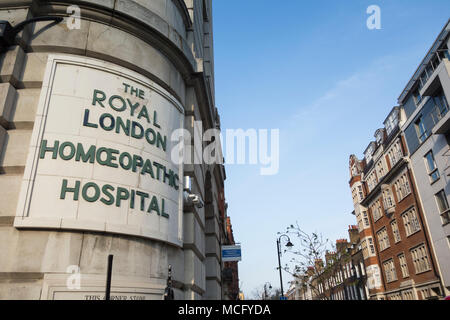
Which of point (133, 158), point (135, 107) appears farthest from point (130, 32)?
point (133, 158)

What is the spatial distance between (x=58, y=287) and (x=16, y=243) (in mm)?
1243

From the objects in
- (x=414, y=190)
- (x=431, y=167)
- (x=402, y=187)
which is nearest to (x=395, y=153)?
(x=402, y=187)

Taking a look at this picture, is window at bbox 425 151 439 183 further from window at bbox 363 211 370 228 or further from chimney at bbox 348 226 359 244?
chimney at bbox 348 226 359 244

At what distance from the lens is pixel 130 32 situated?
9508 millimetres

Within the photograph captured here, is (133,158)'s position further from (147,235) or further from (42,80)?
(42,80)

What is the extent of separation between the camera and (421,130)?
31.1 meters

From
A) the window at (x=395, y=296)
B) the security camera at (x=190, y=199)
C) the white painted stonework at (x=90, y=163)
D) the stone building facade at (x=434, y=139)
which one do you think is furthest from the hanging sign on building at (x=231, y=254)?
the window at (x=395, y=296)

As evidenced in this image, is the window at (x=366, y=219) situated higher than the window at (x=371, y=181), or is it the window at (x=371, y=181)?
the window at (x=371, y=181)

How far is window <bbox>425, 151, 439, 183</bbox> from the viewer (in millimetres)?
28527

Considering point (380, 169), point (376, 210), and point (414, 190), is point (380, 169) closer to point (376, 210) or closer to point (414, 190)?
point (376, 210)

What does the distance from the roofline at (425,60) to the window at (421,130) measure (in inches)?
138

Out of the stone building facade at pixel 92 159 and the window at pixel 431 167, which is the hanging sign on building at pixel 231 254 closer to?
the stone building facade at pixel 92 159

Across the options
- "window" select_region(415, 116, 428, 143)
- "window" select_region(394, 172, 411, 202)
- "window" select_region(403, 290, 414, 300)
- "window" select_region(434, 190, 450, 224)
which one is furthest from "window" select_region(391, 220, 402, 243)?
"window" select_region(415, 116, 428, 143)

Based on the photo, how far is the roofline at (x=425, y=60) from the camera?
25.3 meters
